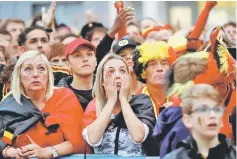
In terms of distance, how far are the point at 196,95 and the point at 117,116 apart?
51.7 inches

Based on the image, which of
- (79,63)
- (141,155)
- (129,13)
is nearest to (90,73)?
(79,63)

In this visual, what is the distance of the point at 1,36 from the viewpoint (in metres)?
9.35

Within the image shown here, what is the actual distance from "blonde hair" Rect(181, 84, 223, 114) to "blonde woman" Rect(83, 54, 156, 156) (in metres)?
1.01

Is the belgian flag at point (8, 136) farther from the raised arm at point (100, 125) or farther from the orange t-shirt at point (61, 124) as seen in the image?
the raised arm at point (100, 125)

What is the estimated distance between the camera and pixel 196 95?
5500 millimetres

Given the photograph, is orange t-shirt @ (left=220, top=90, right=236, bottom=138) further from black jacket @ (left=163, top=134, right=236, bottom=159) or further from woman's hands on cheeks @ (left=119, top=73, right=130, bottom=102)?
woman's hands on cheeks @ (left=119, top=73, right=130, bottom=102)

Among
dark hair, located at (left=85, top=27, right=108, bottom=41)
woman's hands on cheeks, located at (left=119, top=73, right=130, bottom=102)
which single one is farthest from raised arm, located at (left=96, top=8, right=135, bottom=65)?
woman's hands on cheeks, located at (left=119, top=73, right=130, bottom=102)

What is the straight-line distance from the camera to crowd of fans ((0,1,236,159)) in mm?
5551

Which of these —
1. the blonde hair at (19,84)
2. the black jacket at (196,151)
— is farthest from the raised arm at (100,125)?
the black jacket at (196,151)

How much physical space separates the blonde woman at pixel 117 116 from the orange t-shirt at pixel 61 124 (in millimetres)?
157

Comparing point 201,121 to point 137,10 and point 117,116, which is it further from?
point 137,10

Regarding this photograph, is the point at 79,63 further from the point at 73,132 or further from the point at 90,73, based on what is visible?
the point at 73,132

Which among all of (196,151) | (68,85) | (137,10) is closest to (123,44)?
(68,85)

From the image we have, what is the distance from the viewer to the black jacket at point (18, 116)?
22.3ft
